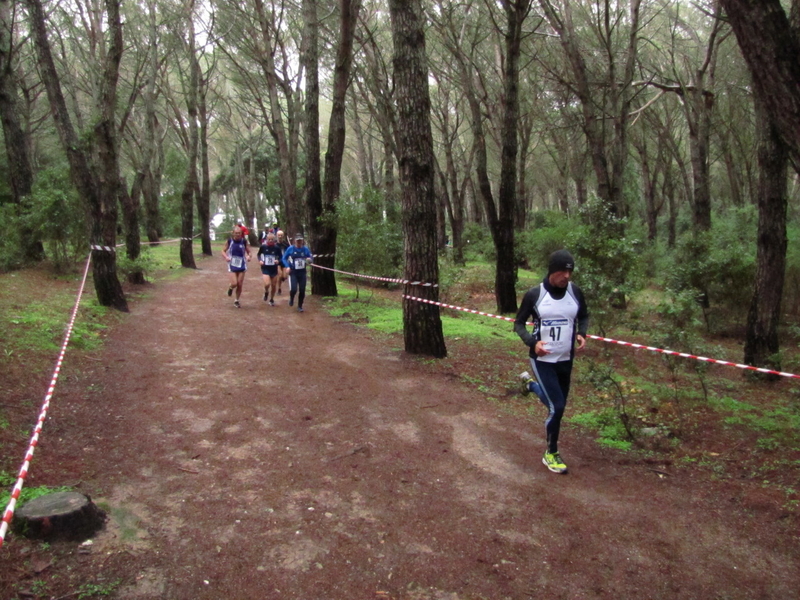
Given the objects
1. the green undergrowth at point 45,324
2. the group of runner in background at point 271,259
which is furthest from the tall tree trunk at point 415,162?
the green undergrowth at point 45,324

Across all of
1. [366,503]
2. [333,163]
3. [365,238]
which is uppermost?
[333,163]

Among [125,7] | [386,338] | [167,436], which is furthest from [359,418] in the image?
[125,7]

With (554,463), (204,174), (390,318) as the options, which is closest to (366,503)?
(554,463)

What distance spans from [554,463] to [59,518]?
387 cm

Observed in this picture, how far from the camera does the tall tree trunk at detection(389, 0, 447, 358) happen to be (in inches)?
319

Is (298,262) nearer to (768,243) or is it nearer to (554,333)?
(554,333)

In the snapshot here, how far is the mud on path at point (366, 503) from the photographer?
11.3 feet

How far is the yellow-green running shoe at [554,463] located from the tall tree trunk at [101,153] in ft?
29.4

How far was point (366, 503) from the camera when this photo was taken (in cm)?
438

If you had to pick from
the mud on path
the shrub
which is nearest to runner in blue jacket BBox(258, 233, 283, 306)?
A: the shrub

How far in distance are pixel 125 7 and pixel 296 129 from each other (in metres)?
7.02

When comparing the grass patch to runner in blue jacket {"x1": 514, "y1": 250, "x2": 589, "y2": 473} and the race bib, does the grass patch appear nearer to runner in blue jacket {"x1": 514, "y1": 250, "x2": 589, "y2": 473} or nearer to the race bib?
runner in blue jacket {"x1": 514, "y1": 250, "x2": 589, "y2": 473}

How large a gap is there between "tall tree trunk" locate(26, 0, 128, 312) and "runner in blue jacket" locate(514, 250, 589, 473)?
8636mm

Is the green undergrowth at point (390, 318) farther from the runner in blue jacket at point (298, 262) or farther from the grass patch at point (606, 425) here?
the grass patch at point (606, 425)
